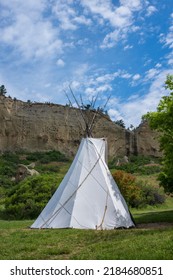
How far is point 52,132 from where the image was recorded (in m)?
58.6

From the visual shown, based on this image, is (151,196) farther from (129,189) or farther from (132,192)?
(129,189)

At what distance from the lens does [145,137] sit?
61125 millimetres

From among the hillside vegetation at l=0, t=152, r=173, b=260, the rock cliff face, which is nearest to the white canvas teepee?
the hillside vegetation at l=0, t=152, r=173, b=260

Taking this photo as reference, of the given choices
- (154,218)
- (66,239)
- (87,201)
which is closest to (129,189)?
(154,218)

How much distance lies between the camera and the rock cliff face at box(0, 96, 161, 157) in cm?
5638

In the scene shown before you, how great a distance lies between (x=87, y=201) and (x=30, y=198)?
23.8ft

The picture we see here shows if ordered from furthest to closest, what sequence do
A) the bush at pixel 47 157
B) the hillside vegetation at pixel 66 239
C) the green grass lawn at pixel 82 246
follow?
the bush at pixel 47 157
the hillside vegetation at pixel 66 239
the green grass lawn at pixel 82 246

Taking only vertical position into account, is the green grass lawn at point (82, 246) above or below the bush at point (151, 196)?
above

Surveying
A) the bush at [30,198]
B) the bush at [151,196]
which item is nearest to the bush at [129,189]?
the bush at [151,196]

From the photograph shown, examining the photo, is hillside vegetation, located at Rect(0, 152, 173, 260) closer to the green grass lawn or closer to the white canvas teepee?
the green grass lawn

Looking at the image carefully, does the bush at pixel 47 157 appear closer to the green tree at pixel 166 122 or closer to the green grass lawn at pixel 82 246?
the green tree at pixel 166 122

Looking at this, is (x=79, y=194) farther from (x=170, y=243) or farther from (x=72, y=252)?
(x=170, y=243)

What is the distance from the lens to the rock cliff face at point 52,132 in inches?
2219

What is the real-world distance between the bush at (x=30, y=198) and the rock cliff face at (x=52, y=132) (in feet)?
108
